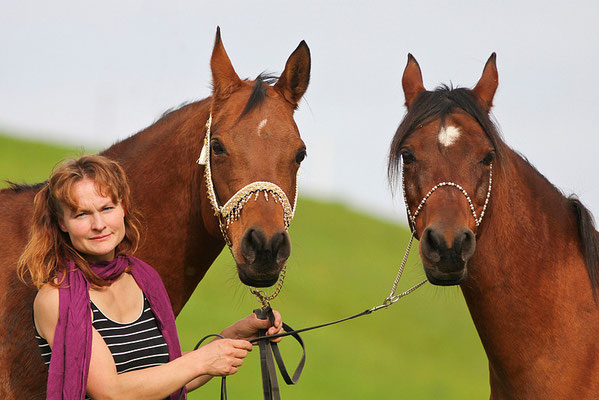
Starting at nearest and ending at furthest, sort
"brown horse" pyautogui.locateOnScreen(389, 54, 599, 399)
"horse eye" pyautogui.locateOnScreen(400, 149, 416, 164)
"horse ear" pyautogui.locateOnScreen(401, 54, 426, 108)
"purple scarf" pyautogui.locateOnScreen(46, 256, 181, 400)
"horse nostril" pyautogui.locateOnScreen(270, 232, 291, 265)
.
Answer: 1. "purple scarf" pyautogui.locateOnScreen(46, 256, 181, 400)
2. "horse nostril" pyautogui.locateOnScreen(270, 232, 291, 265)
3. "brown horse" pyautogui.locateOnScreen(389, 54, 599, 399)
4. "horse eye" pyautogui.locateOnScreen(400, 149, 416, 164)
5. "horse ear" pyautogui.locateOnScreen(401, 54, 426, 108)

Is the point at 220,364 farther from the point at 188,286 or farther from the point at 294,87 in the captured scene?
the point at 294,87

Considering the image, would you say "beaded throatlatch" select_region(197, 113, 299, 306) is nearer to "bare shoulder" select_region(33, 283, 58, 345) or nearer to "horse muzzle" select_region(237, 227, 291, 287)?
"horse muzzle" select_region(237, 227, 291, 287)

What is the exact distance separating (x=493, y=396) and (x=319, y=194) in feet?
130

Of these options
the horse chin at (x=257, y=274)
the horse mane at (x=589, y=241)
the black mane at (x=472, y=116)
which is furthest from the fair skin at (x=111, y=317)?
the horse mane at (x=589, y=241)

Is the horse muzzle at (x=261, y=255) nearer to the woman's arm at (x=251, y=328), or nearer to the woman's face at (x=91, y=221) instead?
the woman's arm at (x=251, y=328)

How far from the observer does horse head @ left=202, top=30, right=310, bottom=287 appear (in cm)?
386

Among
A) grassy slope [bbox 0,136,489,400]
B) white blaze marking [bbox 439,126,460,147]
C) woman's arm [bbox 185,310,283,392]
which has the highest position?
white blaze marking [bbox 439,126,460,147]

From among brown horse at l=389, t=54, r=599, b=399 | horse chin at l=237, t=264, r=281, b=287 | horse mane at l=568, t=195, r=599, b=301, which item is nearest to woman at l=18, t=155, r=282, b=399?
horse chin at l=237, t=264, r=281, b=287

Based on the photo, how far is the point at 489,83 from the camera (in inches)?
189

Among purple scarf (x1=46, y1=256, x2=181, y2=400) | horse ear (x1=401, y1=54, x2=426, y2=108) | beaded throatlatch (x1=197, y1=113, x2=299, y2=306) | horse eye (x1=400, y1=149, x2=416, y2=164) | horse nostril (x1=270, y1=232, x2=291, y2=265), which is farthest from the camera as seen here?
horse ear (x1=401, y1=54, x2=426, y2=108)

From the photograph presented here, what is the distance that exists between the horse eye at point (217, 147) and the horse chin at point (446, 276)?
137 cm

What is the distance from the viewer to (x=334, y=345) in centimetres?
2605

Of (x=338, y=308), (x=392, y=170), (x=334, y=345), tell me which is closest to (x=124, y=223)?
(x=392, y=170)

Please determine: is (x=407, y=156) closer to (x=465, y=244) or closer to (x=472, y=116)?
(x=472, y=116)
